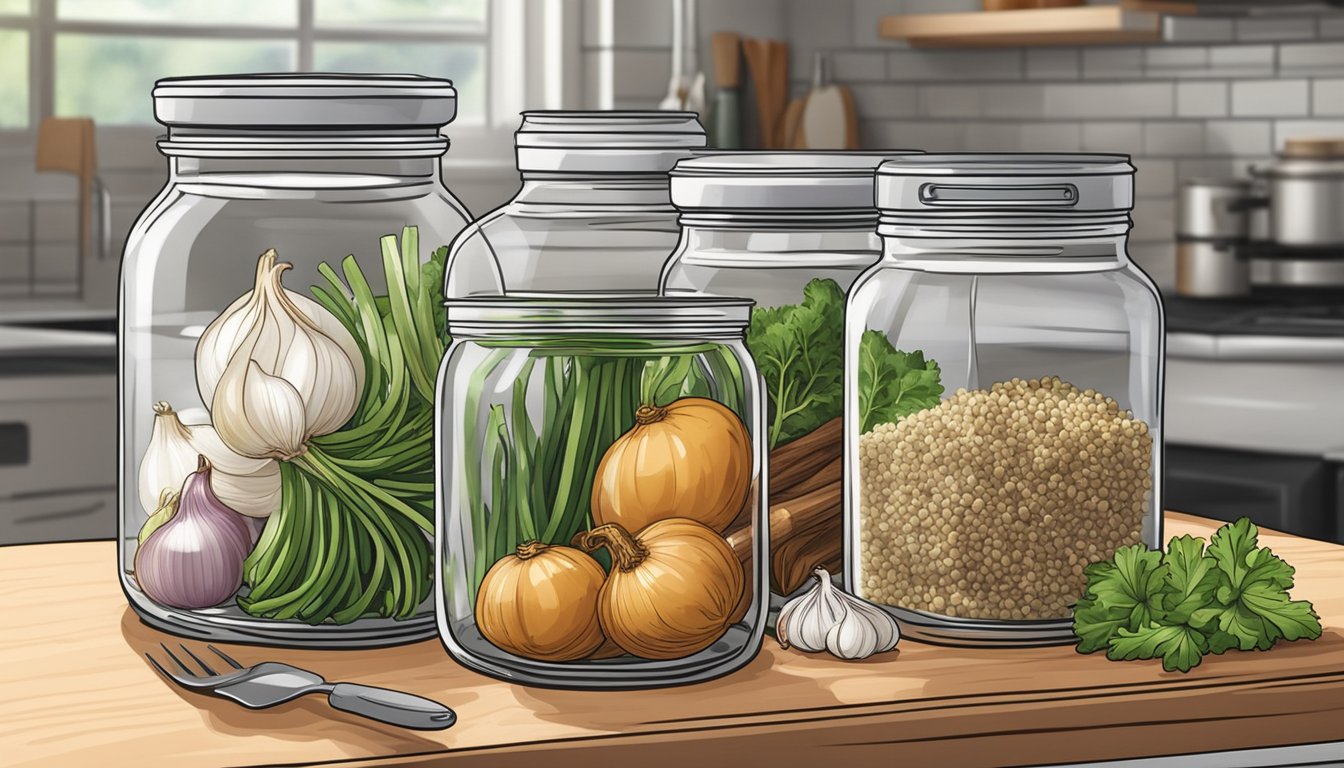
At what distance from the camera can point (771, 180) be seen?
0.78 m

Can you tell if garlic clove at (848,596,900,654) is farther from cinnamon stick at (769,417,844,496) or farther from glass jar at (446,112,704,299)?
glass jar at (446,112,704,299)

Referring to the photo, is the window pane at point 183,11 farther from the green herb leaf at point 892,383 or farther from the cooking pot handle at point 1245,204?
the green herb leaf at point 892,383

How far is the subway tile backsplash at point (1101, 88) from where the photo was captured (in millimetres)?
3074

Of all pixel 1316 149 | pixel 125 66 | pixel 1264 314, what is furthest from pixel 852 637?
pixel 125 66

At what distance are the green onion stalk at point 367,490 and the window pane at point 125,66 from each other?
8.38ft

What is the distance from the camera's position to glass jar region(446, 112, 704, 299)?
834 mm

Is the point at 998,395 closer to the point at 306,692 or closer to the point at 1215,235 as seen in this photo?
the point at 306,692

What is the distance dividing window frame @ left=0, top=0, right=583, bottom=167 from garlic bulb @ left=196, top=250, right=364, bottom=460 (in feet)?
8.53

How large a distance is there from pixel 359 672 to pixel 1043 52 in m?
2.86

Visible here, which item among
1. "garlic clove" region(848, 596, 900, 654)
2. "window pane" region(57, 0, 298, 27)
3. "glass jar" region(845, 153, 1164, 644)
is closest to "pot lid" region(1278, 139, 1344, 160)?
"window pane" region(57, 0, 298, 27)

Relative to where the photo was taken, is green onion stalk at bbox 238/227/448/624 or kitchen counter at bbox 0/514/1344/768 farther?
green onion stalk at bbox 238/227/448/624

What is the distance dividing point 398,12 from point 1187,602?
9.86ft

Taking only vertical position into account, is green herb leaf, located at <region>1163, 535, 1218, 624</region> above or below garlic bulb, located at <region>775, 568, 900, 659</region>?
above

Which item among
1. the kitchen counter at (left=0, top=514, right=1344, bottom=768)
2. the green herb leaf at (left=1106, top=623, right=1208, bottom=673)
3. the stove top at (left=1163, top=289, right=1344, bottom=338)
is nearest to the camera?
the kitchen counter at (left=0, top=514, right=1344, bottom=768)
